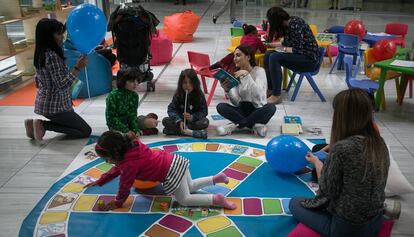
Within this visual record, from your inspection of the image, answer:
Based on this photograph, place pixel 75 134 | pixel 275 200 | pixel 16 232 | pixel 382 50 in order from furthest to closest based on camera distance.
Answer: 1. pixel 382 50
2. pixel 75 134
3. pixel 275 200
4. pixel 16 232

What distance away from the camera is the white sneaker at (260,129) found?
4195mm

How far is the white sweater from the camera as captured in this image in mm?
4211

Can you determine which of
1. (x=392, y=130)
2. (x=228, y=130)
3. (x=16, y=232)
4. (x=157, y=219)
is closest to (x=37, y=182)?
(x=16, y=232)

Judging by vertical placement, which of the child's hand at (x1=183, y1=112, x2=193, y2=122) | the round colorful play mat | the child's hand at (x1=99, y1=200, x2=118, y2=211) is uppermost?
the child's hand at (x1=183, y1=112, x2=193, y2=122)

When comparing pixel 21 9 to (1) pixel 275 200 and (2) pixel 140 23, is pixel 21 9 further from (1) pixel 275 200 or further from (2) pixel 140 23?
(1) pixel 275 200

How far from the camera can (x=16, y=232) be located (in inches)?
108

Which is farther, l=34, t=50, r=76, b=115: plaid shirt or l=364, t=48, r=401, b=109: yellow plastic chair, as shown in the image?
l=364, t=48, r=401, b=109: yellow plastic chair

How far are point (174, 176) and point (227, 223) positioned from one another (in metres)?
0.48

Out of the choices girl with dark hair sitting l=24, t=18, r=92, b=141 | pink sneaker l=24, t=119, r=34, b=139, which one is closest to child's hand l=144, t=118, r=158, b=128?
girl with dark hair sitting l=24, t=18, r=92, b=141

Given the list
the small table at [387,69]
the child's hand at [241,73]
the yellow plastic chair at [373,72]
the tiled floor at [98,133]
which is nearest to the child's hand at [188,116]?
the tiled floor at [98,133]

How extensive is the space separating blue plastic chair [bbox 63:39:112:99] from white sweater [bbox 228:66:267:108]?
6.68ft

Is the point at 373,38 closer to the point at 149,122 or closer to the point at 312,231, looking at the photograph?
the point at 149,122

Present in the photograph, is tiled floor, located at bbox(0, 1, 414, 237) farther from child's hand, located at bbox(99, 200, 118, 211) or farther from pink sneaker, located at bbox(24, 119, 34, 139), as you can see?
child's hand, located at bbox(99, 200, 118, 211)

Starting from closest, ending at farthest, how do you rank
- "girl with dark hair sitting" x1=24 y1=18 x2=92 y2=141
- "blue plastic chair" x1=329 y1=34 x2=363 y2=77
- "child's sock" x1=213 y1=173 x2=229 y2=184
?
1. "child's sock" x1=213 y1=173 x2=229 y2=184
2. "girl with dark hair sitting" x1=24 y1=18 x2=92 y2=141
3. "blue plastic chair" x1=329 y1=34 x2=363 y2=77
